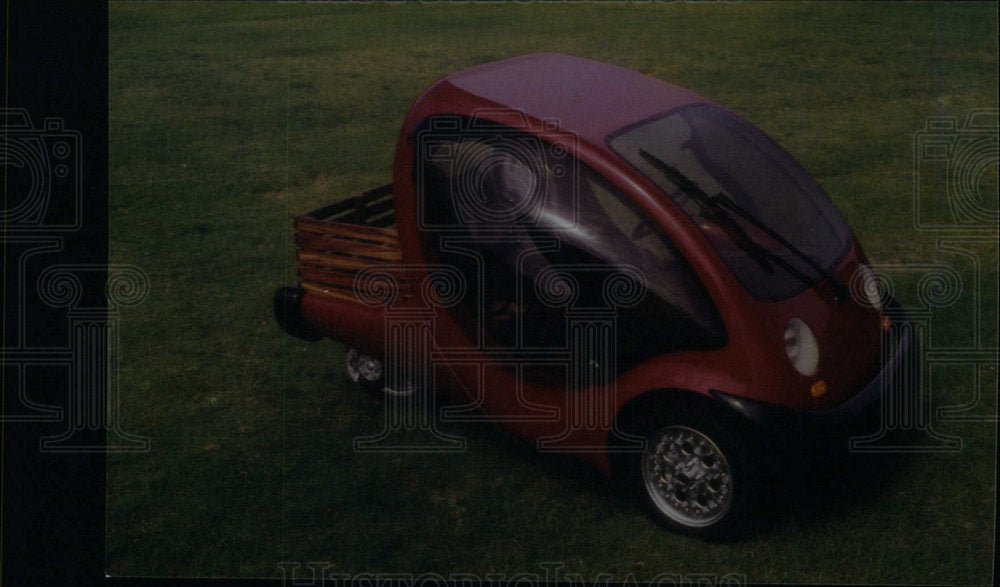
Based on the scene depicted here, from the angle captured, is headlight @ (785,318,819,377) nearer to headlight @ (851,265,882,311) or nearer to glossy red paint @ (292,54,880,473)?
glossy red paint @ (292,54,880,473)

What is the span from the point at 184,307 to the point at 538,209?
307 centimetres

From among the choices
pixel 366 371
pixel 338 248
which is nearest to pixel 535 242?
pixel 338 248

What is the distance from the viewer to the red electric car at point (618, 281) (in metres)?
4.32

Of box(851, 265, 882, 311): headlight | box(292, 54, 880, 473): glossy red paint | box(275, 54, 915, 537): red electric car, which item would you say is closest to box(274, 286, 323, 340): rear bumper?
box(292, 54, 880, 473): glossy red paint

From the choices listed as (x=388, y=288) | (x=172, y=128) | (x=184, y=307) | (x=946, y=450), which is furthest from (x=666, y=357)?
(x=172, y=128)

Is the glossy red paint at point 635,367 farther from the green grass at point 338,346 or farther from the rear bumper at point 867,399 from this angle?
the green grass at point 338,346

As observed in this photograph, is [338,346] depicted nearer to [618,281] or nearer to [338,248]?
[338,248]

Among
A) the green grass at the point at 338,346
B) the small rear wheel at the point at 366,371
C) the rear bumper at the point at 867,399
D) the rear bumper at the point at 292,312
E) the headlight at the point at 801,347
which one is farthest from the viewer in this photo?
the small rear wheel at the point at 366,371

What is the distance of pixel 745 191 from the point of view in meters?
4.77

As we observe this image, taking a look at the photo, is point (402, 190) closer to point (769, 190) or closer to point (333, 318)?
point (333, 318)

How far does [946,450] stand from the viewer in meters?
5.32

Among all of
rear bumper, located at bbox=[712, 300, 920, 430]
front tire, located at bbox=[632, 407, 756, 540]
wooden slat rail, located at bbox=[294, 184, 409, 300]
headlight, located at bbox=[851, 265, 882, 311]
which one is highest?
wooden slat rail, located at bbox=[294, 184, 409, 300]

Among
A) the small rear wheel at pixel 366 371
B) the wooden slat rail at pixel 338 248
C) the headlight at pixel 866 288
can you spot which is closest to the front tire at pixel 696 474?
the headlight at pixel 866 288

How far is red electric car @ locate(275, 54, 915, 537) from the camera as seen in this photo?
432 centimetres
